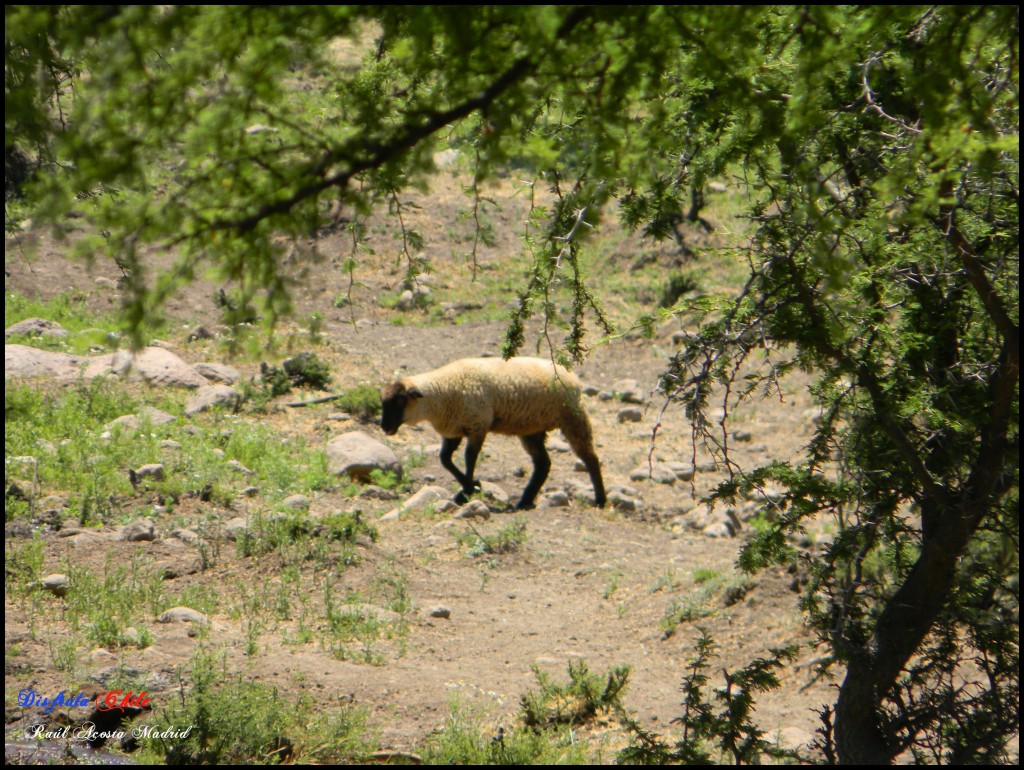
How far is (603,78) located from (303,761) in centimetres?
420

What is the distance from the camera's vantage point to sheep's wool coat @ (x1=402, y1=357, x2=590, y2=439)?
40.1ft

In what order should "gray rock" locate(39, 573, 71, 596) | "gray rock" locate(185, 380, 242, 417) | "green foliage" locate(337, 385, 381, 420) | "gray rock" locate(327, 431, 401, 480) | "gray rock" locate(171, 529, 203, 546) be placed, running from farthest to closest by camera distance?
"green foliage" locate(337, 385, 381, 420), "gray rock" locate(185, 380, 242, 417), "gray rock" locate(327, 431, 401, 480), "gray rock" locate(171, 529, 203, 546), "gray rock" locate(39, 573, 71, 596)

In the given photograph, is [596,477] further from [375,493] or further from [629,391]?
[629,391]

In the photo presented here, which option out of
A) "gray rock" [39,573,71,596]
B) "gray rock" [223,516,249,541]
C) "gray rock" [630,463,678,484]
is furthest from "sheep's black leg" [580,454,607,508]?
"gray rock" [39,573,71,596]

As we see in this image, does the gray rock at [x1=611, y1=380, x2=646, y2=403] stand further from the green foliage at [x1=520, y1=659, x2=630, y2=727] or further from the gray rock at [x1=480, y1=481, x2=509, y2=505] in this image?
the green foliage at [x1=520, y1=659, x2=630, y2=727]

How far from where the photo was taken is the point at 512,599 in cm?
932

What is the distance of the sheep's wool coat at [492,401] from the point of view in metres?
12.2

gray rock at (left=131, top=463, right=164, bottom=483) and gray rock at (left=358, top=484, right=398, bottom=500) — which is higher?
gray rock at (left=358, top=484, right=398, bottom=500)

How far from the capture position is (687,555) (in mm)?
10766

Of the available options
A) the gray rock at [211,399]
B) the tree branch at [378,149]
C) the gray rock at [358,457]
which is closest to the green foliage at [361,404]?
the gray rock at [358,457]

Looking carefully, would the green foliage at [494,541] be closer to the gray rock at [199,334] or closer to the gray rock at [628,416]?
the gray rock at [628,416]

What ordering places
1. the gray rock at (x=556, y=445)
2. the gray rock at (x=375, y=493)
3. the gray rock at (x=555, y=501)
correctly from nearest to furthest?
the gray rock at (x=375, y=493) → the gray rock at (x=555, y=501) → the gray rock at (x=556, y=445)

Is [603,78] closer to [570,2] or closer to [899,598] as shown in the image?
[570,2]

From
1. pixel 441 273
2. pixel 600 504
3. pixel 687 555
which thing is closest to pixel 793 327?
pixel 687 555
